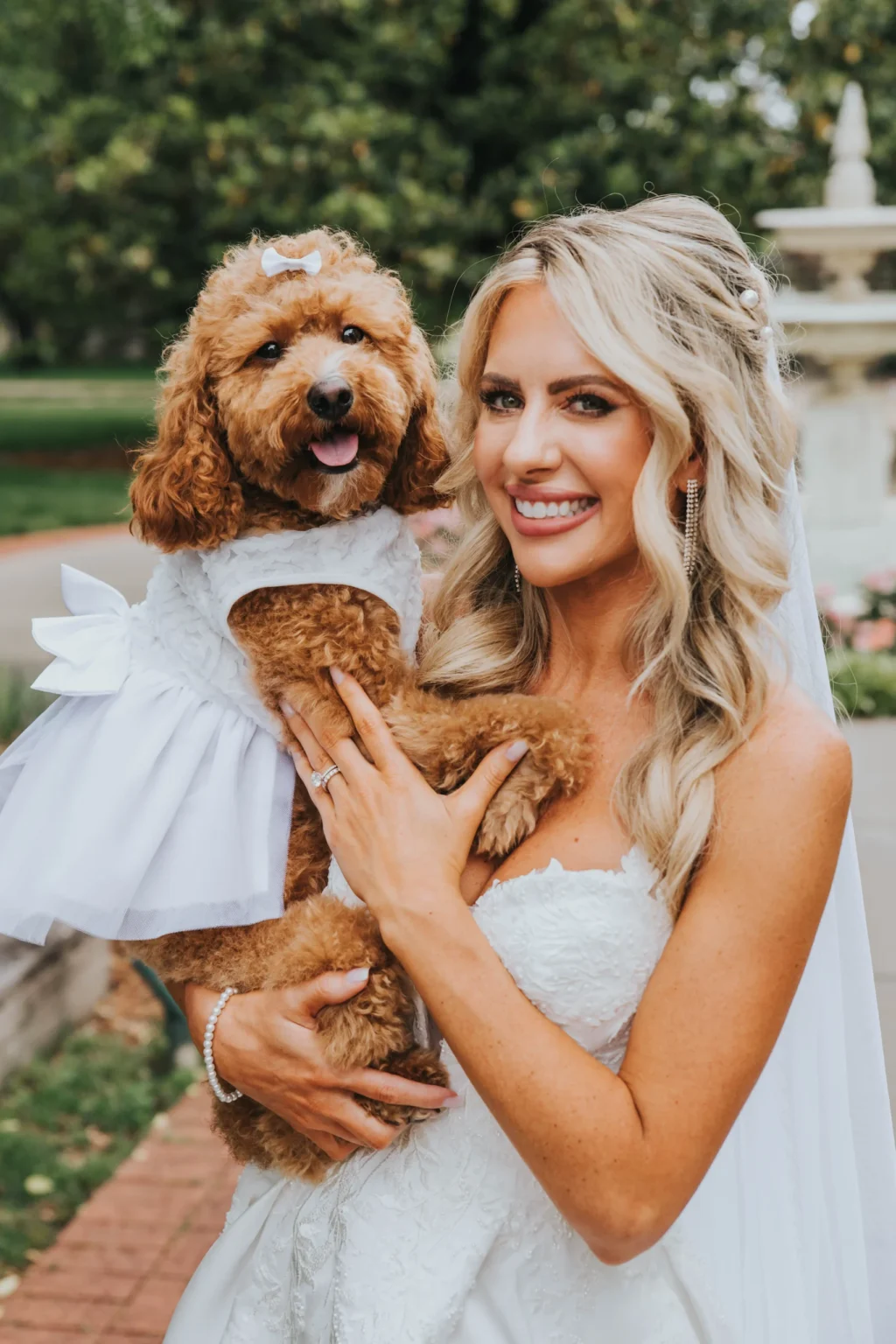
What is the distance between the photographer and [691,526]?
7.27ft

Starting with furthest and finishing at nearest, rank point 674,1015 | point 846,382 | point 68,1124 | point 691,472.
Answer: point 846,382
point 68,1124
point 691,472
point 674,1015

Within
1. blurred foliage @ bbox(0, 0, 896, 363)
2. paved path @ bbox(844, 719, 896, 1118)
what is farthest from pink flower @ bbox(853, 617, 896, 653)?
blurred foliage @ bbox(0, 0, 896, 363)

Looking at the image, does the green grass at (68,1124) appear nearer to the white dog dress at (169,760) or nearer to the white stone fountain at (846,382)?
the white dog dress at (169,760)

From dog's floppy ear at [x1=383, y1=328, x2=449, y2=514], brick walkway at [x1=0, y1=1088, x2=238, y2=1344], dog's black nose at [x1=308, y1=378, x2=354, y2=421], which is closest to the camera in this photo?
dog's black nose at [x1=308, y1=378, x2=354, y2=421]

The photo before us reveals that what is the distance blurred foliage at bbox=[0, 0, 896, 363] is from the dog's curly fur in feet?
40.4

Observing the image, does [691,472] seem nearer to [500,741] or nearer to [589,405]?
[589,405]

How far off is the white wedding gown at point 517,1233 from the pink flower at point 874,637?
649cm

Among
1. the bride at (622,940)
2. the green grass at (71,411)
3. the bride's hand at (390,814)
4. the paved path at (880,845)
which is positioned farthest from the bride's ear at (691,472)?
the green grass at (71,411)

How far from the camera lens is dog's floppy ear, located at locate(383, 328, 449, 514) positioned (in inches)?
102

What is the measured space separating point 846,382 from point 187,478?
806cm

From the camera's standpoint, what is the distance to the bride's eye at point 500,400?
2.20m

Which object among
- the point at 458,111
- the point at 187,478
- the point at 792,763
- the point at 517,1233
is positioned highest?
the point at 458,111

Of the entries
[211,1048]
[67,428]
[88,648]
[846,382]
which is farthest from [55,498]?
[211,1048]

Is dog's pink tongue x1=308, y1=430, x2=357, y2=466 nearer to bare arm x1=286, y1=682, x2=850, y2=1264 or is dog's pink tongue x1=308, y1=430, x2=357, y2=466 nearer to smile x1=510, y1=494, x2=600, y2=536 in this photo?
smile x1=510, y1=494, x2=600, y2=536
